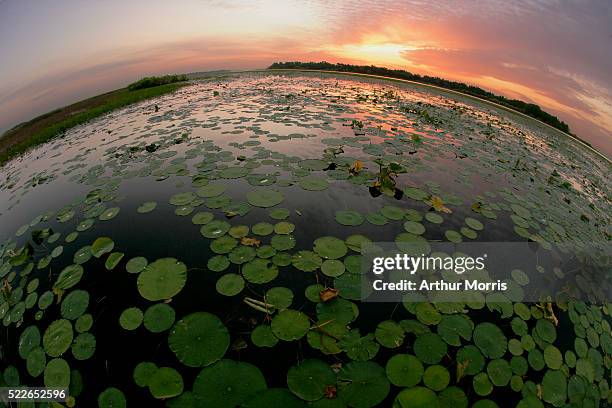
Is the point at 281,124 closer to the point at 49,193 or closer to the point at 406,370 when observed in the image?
the point at 49,193

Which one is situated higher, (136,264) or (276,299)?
(136,264)

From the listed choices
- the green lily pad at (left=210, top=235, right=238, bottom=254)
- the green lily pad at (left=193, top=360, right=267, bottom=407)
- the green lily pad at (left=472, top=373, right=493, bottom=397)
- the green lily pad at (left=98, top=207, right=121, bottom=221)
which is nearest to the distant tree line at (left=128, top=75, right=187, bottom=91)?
the green lily pad at (left=98, top=207, right=121, bottom=221)

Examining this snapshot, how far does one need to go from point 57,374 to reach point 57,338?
0.52 meters

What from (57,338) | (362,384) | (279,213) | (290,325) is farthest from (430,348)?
(57,338)

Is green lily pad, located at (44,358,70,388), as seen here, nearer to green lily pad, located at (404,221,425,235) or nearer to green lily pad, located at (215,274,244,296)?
green lily pad, located at (215,274,244,296)

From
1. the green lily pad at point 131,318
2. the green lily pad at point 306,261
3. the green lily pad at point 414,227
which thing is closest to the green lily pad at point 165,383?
the green lily pad at point 131,318

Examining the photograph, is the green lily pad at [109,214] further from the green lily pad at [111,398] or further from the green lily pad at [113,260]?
the green lily pad at [111,398]

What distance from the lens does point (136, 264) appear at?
3.82 m

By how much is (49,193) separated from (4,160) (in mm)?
13332

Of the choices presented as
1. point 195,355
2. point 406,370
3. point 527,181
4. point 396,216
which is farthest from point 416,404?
point 527,181

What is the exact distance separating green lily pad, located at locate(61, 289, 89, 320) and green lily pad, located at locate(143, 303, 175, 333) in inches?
37.9

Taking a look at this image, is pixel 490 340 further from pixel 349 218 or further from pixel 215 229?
pixel 215 229

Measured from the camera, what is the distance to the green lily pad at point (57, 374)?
102 inches

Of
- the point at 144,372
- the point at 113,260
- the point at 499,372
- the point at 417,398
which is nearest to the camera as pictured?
the point at 417,398
